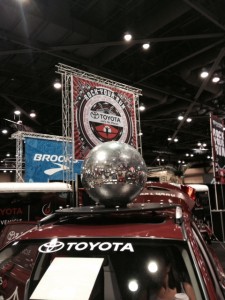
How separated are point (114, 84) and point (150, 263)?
382 cm

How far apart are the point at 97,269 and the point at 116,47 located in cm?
742

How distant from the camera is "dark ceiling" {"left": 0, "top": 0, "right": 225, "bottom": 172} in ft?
21.2

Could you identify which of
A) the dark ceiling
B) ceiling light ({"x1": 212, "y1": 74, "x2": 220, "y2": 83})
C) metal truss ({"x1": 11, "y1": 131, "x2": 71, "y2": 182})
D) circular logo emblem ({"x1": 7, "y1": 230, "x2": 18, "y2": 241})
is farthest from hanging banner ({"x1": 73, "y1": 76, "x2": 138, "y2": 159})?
ceiling light ({"x1": 212, "y1": 74, "x2": 220, "y2": 83})

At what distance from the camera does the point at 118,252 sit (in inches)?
71.4

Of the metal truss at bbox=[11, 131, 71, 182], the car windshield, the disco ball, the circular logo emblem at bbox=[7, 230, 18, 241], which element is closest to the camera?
the car windshield

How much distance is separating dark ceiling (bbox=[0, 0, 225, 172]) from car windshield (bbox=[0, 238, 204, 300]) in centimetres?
493

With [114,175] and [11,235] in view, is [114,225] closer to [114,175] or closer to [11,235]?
[114,175]

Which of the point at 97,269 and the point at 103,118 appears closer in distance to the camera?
the point at 97,269

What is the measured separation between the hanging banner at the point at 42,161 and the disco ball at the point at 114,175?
6289 millimetres

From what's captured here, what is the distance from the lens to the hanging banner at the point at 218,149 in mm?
7152

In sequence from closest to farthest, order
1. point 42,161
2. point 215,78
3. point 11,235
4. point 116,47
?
point 11,235
point 116,47
point 42,161
point 215,78

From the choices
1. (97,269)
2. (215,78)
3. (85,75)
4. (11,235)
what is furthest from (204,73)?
(97,269)

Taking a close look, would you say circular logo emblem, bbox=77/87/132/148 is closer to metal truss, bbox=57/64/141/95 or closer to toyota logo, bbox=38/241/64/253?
metal truss, bbox=57/64/141/95

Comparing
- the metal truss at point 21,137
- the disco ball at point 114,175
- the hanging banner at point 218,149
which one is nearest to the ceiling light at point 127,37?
the hanging banner at point 218,149
